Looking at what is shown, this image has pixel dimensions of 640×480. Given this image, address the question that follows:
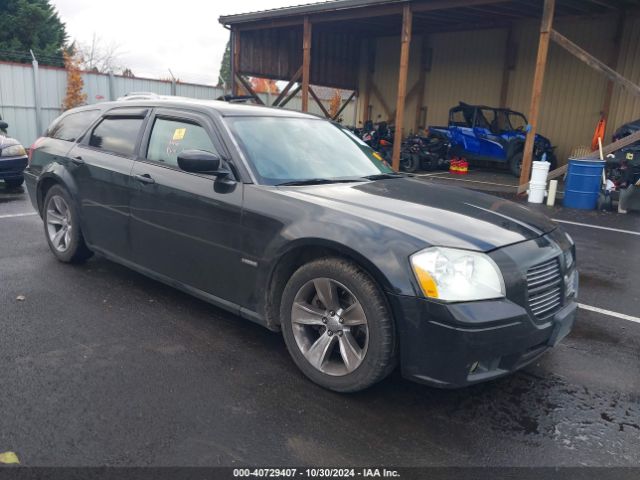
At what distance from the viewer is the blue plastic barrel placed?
32.4 feet

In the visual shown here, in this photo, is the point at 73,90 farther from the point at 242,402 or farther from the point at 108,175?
the point at 242,402

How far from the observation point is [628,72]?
14.4 meters

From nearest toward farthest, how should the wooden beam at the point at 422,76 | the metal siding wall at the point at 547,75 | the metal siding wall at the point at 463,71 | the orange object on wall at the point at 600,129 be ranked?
1. the orange object on wall at the point at 600,129
2. the metal siding wall at the point at 547,75
3. the metal siding wall at the point at 463,71
4. the wooden beam at the point at 422,76

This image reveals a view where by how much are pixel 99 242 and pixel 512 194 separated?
924cm

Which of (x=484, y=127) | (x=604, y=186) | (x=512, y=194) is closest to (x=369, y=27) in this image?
(x=484, y=127)

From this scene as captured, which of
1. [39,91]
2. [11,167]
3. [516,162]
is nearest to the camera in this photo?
[11,167]

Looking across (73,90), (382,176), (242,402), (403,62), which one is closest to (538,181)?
(403,62)

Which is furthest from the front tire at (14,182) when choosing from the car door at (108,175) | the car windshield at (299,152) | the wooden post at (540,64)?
the wooden post at (540,64)

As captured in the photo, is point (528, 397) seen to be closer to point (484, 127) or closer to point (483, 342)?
point (483, 342)

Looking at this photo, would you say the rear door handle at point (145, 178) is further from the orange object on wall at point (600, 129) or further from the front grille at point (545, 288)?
the orange object on wall at point (600, 129)

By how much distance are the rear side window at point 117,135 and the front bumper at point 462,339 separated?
2807 millimetres

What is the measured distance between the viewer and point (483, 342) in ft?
8.77

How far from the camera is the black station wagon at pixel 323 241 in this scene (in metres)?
2.76

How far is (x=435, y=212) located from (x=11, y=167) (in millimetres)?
8696
